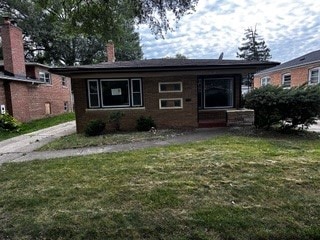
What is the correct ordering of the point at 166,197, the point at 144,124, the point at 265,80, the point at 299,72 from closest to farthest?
1. the point at 166,197
2. the point at 144,124
3. the point at 299,72
4. the point at 265,80

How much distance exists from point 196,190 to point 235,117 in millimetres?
7429

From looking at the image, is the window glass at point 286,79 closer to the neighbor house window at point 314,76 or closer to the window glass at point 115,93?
the neighbor house window at point 314,76

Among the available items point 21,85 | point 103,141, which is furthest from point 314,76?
point 21,85

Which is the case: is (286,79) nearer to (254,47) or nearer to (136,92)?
(136,92)

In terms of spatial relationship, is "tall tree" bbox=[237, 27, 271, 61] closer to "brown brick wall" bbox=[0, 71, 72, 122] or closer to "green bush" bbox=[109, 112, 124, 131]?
"brown brick wall" bbox=[0, 71, 72, 122]

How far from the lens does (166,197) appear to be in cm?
381

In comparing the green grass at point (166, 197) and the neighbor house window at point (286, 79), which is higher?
the neighbor house window at point (286, 79)

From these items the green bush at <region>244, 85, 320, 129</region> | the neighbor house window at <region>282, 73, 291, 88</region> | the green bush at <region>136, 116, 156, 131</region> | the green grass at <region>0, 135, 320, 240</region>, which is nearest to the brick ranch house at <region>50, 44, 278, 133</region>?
the green bush at <region>136, 116, 156, 131</region>

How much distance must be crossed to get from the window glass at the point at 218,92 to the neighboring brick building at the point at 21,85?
419 inches

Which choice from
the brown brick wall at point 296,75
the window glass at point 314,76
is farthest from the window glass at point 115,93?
the window glass at point 314,76

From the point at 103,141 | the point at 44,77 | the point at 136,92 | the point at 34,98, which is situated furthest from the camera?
the point at 44,77

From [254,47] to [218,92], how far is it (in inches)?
1706

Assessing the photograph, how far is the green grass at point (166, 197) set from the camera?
305cm

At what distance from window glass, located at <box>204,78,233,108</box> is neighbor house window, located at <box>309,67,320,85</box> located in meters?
11.9
